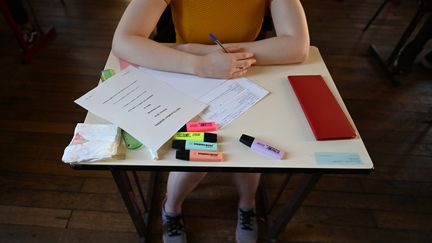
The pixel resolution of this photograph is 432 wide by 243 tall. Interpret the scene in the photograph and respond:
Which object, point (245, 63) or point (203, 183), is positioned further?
point (203, 183)

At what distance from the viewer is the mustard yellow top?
0.93 m

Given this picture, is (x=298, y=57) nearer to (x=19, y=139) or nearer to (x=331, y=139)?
(x=331, y=139)

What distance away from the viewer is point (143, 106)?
→ 713 millimetres

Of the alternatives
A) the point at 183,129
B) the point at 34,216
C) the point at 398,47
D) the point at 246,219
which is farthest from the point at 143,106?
the point at 398,47

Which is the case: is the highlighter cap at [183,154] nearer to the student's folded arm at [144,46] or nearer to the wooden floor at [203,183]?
the student's folded arm at [144,46]

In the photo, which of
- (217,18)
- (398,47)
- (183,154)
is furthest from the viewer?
(398,47)

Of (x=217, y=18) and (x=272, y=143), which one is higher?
(x=217, y=18)

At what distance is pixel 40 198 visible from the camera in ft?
4.49

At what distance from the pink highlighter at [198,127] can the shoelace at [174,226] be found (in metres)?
0.68

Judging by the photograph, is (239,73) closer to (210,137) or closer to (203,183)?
(210,137)

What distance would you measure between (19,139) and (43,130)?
0.13 m

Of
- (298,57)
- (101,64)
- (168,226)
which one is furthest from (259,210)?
(101,64)

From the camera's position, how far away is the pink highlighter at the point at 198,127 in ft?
2.21

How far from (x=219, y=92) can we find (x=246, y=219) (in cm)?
71
